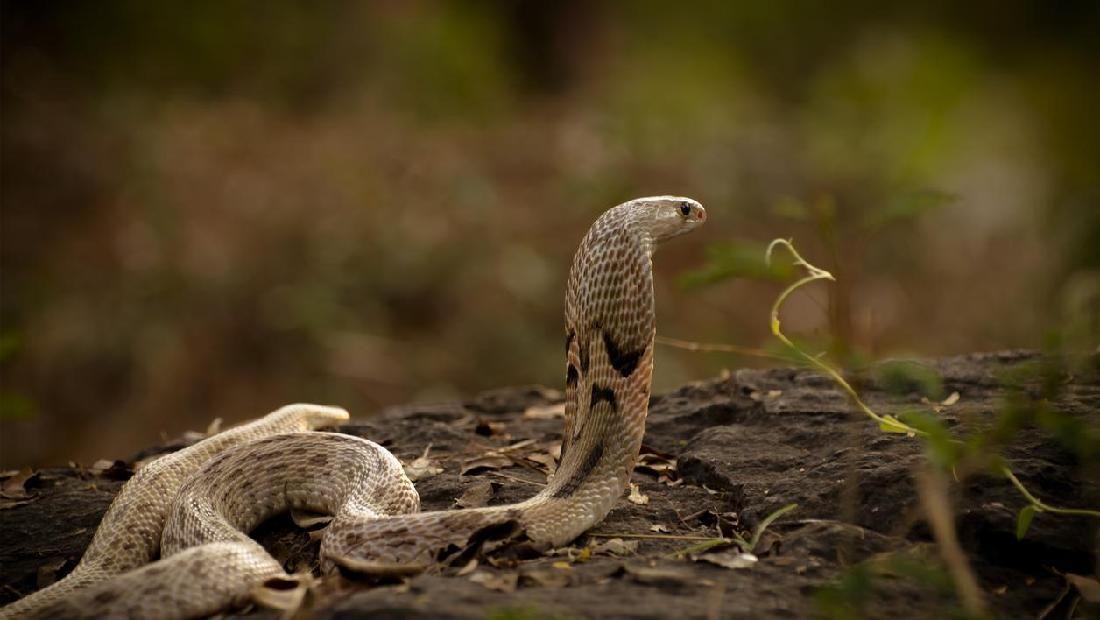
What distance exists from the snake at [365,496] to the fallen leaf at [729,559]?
1.63 ft

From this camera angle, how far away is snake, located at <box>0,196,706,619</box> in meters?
3.41

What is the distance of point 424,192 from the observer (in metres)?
11.8

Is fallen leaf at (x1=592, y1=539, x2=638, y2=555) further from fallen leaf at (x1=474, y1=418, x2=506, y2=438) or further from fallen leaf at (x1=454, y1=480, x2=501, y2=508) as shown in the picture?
fallen leaf at (x1=474, y1=418, x2=506, y2=438)

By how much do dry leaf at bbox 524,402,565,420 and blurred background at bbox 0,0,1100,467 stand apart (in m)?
2.79

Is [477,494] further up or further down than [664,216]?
further down

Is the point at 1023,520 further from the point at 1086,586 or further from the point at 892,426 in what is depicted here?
the point at 892,426

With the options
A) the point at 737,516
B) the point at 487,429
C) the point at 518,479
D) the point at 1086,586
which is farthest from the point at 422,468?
the point at 1086,586

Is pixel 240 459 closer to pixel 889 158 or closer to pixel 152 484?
pixel 152 484

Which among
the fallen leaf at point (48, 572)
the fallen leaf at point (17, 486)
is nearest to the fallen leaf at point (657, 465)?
the fallen leaf at point (48, 572)

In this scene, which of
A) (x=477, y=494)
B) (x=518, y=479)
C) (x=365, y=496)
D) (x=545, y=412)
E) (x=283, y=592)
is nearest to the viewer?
(x=283, y=592)

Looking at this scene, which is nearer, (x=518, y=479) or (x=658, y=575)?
(x=658, y=575)

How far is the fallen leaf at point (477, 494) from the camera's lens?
4.10 metres

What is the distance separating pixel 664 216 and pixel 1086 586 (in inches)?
73.3

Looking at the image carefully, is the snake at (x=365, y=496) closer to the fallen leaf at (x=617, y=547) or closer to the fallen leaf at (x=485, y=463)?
the fallen leaf at (x=617, y=547)
